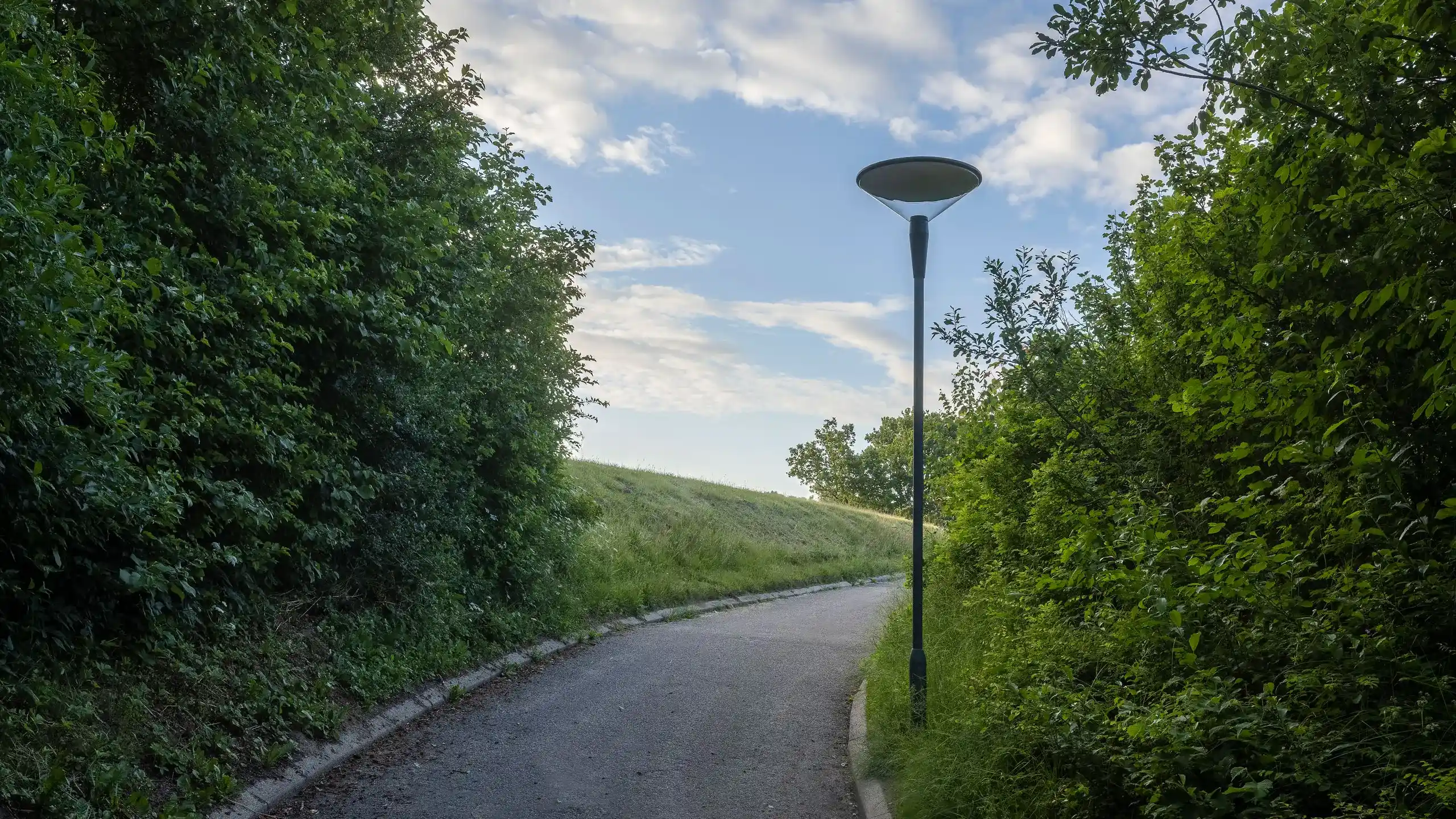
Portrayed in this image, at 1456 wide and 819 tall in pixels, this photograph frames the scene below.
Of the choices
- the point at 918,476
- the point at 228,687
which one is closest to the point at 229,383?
the point at 228,687

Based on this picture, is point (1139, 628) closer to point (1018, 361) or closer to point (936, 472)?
point (1018, 361)

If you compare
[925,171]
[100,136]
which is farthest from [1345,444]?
[100,136]

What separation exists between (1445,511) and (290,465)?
7382 millimetres

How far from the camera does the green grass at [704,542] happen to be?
1662 cm

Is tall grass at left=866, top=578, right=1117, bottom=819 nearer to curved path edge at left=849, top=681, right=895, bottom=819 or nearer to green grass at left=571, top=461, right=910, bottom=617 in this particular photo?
curved path edge at left=849, top=681, right=895, bottom=819

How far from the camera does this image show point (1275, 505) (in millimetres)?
5426

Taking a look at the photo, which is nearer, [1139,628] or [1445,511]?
[1445,511]

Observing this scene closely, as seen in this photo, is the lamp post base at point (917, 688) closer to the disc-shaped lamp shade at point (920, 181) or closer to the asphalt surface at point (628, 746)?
the asphalt surface at point (628, 746)

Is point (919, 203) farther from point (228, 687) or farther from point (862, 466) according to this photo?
point (862, 466)

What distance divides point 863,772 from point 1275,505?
342 centimetres

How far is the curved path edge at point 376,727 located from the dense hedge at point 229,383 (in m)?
0.21

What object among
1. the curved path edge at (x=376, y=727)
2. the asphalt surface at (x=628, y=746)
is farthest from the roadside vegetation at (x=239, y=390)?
the asphalt surface at (x=628, y=746)

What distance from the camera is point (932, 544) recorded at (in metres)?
12.5

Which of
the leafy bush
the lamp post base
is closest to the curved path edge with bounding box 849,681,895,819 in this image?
the lamp post base
